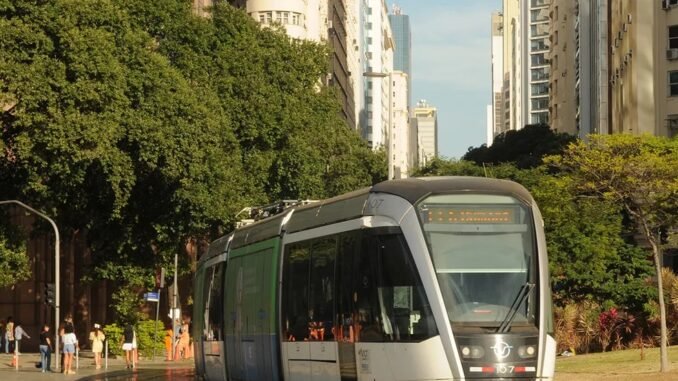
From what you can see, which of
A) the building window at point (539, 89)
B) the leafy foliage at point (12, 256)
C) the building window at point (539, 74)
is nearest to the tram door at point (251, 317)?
the leafy foliage at point (12, 256)

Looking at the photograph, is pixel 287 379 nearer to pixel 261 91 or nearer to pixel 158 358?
pixel 261 91

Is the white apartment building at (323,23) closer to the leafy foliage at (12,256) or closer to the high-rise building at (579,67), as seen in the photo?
the high-rise building at (579,67)

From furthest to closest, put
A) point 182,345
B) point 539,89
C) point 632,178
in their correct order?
point 539,89
point 182,345
point 632,178

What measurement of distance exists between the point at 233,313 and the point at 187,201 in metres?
20.8

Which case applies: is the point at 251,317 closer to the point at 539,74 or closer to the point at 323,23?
the point at 323,23

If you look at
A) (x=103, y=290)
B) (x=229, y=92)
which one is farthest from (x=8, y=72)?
(x=103, y=290)

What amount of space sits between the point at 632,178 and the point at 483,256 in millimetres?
16134

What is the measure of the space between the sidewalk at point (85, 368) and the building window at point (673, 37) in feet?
92.4

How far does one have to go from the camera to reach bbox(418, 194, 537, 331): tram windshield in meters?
18.4

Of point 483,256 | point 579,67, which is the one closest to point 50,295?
point 483,256

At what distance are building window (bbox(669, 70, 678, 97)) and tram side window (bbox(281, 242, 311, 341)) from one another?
4851cm

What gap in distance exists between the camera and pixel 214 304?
98.3ft

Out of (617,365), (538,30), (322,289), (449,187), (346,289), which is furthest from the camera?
(538,30)

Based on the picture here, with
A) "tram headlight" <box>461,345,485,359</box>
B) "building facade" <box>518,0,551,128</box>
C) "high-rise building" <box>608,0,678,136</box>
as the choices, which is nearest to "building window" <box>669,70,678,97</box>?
"high-rise building" <box>608,0,678,136</box>
